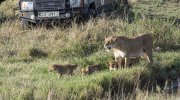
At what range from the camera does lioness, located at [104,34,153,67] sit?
10.6 m

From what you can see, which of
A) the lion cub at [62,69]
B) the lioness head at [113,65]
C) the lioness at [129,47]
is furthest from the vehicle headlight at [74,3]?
the lion cub at [62,69]

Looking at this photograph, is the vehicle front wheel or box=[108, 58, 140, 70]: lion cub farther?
the vehicle front wheel

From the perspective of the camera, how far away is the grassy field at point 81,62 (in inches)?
354

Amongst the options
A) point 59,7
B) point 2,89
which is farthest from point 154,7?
point 2,89

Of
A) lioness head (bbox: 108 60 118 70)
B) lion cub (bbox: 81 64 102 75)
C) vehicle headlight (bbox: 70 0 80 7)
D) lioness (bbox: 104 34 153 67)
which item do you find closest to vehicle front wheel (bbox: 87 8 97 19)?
vehicle headlight (bbox: 70 0 80 7)

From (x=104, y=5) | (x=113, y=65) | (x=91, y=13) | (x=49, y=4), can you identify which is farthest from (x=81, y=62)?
(x=104, y=5)

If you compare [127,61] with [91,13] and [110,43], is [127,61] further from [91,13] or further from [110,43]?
[91,13]

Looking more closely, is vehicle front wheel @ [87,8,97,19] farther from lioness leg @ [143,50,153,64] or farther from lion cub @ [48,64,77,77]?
lion cub @ [48,64,77,77]

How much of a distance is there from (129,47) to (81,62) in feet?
4.04

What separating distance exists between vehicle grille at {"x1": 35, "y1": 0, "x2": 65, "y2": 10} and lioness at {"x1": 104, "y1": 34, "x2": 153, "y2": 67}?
184 inches

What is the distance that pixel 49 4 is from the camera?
50.8ft

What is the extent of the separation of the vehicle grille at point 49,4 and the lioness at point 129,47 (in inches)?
184

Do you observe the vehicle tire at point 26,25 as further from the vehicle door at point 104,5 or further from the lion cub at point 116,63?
the lion cub at point 116,63

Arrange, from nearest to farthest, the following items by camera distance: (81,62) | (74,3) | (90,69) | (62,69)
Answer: (62,69) → (90,69) → (81,62) → (74,3)
